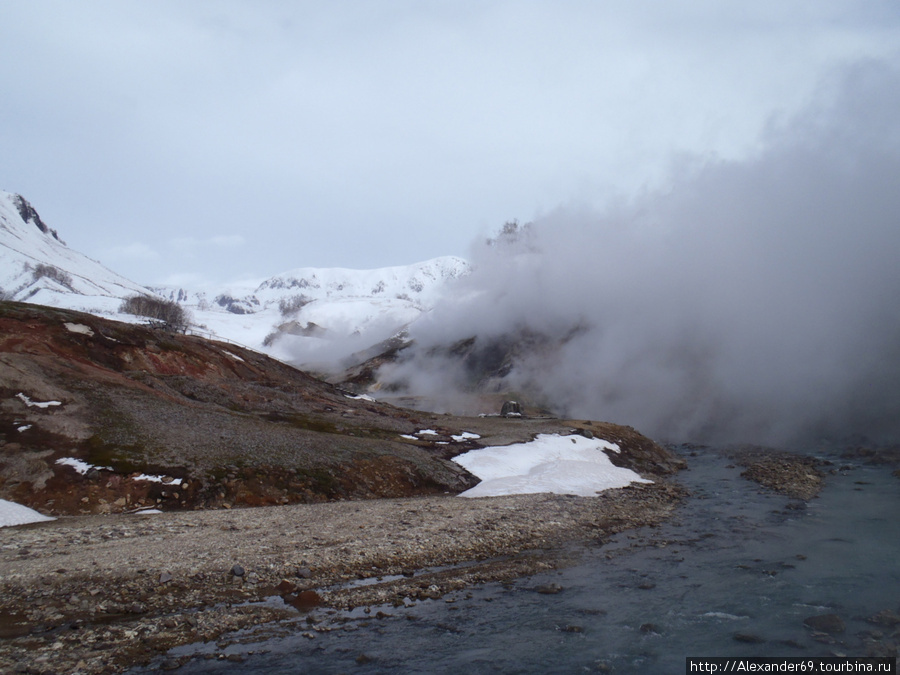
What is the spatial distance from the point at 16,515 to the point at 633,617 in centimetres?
2599

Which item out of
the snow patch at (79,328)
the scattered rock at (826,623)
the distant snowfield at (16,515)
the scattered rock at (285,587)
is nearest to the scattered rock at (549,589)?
the scattered rock at (826,623)

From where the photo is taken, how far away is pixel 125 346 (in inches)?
2365

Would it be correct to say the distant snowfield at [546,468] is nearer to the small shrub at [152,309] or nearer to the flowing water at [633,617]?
the flowing water at [633,617]

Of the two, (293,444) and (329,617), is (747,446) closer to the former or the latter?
(293,444)

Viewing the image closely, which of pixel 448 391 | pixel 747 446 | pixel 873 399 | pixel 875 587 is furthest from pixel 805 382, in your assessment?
pixel 875 587

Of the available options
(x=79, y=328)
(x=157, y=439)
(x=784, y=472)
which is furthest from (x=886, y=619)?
(x=79, y=328)

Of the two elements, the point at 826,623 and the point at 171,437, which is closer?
the point at 826,623

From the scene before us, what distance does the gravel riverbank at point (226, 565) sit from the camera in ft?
46.9

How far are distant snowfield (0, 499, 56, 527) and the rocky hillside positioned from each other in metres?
0.65

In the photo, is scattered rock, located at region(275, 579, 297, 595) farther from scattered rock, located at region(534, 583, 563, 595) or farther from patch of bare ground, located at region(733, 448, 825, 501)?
patch of bare ground, located at region(733, 448, 825, 501)

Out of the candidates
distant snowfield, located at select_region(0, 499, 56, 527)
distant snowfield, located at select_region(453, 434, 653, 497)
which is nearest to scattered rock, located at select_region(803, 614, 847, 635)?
distant snowfield, located at select_region(453, 434, 653, 497)

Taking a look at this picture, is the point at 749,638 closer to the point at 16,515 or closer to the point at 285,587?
the point at 285,587

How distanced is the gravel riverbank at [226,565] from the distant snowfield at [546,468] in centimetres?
713

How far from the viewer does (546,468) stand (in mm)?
44125
